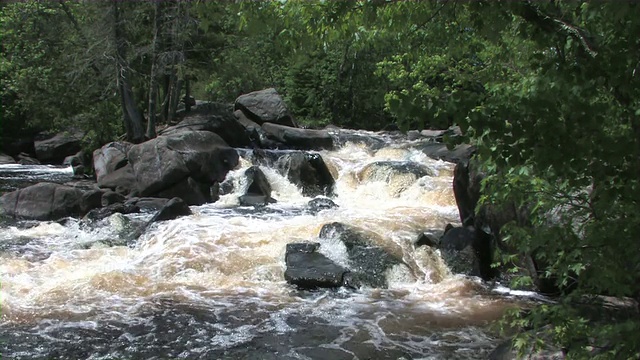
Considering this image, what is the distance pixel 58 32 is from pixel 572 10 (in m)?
21.0

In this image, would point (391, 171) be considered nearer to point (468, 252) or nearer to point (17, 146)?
point (468, 252)

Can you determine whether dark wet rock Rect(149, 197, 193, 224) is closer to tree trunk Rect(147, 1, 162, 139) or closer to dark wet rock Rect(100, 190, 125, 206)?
dark wet rock Rect(100, 190, 125, 206)

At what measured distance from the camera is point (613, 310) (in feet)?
11.5

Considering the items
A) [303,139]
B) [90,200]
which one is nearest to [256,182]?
[90,200]

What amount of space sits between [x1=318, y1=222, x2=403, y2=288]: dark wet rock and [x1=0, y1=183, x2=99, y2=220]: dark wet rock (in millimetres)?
5748

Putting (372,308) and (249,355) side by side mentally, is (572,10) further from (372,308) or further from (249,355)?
(372,308)

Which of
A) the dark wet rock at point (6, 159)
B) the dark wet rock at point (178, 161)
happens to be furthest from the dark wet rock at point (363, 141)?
the dark wet rock at point (6, 159)

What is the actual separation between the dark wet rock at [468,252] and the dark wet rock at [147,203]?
6.61 m

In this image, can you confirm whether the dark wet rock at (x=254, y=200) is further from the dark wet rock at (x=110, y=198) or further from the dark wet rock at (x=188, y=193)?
the dark wet rock at (x=110, y=198)

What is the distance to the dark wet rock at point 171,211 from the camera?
11.0 m

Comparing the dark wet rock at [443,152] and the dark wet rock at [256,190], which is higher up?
the dark wet rock at [443,152]

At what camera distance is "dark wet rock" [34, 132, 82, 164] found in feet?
70.3

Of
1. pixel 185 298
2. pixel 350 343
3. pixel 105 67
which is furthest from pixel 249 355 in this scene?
pixel 105 67

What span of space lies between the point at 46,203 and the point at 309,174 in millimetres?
6372
